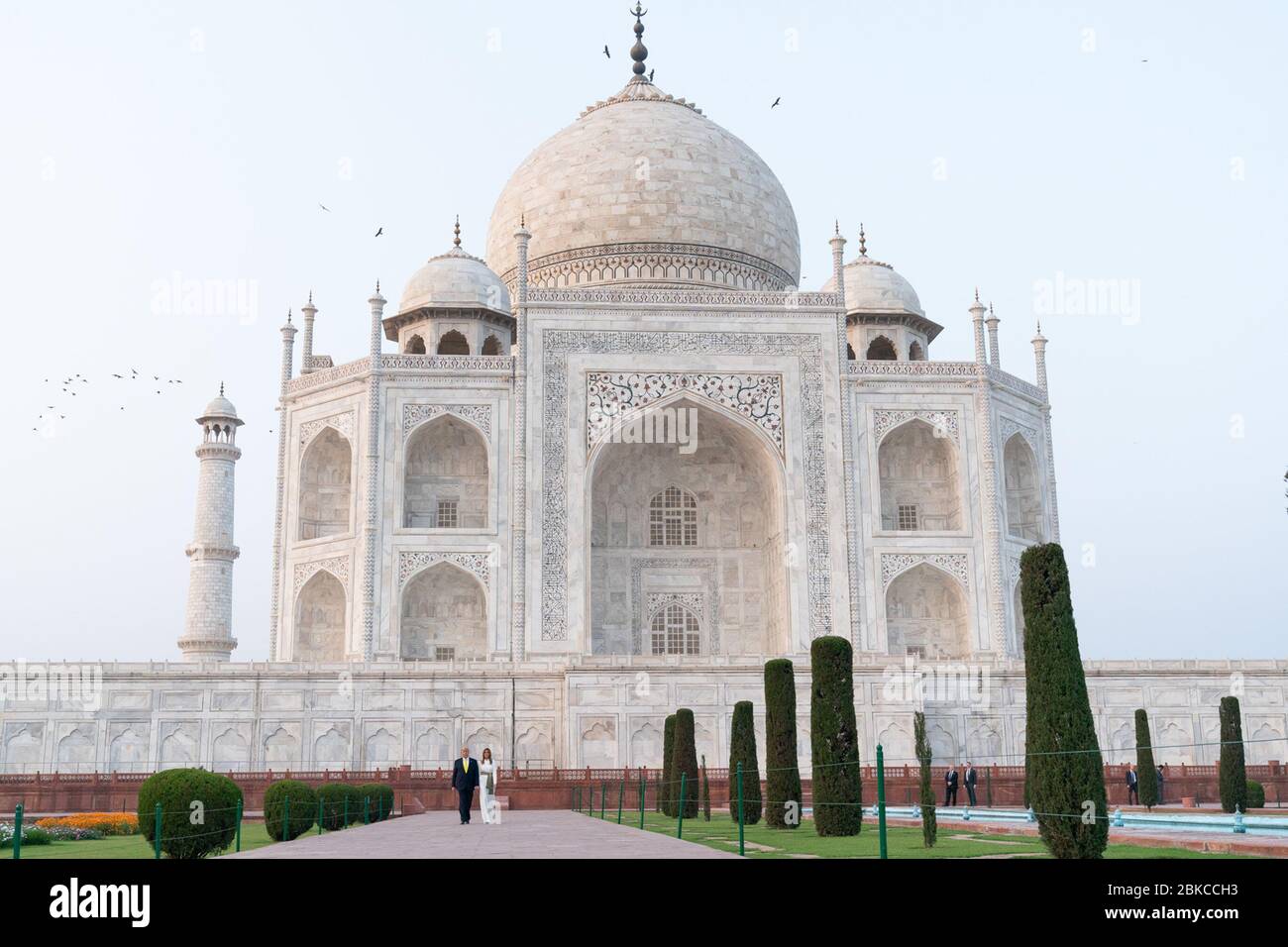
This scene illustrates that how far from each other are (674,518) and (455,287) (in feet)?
23.8

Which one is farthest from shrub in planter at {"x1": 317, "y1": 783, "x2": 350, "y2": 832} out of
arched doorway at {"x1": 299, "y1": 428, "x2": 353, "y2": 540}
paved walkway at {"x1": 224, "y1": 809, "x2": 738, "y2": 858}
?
arched doorway at {"x1": 299, "y1": 428, "x2": 353, "y2": 540}

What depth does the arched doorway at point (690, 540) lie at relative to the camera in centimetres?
2809

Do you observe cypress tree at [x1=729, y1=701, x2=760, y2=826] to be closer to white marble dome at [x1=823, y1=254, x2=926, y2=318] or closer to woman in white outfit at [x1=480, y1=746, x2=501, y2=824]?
woman in white outfit at [x1=480, y1=746, x2=501, y2=824]

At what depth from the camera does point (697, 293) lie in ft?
92.2

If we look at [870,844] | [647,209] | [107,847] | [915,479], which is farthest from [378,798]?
[647,209]

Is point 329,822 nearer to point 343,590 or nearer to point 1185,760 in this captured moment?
point 343,590

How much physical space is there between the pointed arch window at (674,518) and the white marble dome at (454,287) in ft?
18.9

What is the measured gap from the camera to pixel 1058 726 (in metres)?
8.67

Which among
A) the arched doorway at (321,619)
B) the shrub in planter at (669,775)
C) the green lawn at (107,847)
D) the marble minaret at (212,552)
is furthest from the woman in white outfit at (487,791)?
the marble minaret at (212,552)
